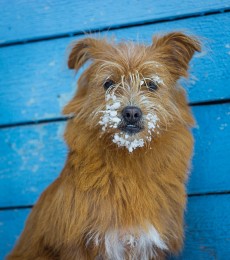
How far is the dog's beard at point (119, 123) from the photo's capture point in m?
1.73

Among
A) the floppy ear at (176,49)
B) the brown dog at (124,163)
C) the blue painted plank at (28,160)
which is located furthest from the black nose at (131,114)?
the blue painted plank at (28,160)

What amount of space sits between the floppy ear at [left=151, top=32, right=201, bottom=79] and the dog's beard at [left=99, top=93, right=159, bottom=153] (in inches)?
12.1

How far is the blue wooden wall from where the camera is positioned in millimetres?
2246

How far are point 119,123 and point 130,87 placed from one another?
0.58 ft

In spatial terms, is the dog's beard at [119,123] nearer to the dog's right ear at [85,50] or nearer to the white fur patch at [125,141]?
the white fur patch at [125,141]

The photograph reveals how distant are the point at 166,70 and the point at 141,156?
372 millimetres

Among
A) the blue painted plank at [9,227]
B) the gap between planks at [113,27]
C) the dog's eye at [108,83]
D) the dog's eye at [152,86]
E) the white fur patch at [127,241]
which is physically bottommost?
the blue painted plank at [9,227]

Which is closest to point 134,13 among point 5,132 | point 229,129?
point 229,129

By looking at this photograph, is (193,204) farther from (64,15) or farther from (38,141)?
(64,15)

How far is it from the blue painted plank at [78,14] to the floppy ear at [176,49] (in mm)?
366

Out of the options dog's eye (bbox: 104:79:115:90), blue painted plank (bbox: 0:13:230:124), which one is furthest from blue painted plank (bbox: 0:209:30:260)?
dog's eye (bbox: 104:79:115:90)

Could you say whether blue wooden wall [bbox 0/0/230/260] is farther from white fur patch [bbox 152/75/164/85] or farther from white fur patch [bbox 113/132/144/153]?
white fur patch [bbox 113/132/144/153]

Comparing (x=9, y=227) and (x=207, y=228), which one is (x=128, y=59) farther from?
(x=9, y=227)

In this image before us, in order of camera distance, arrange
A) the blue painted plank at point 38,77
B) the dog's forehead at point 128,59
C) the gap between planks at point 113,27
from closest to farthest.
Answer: the dog's forehead at point 128,59 < the gap between planks at point 113,27 < the blue painted plank at point 38,77
